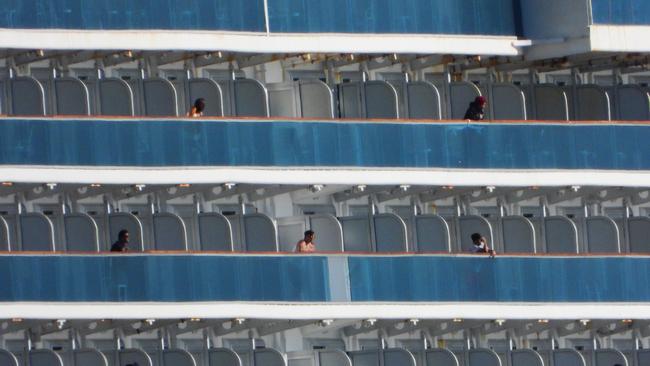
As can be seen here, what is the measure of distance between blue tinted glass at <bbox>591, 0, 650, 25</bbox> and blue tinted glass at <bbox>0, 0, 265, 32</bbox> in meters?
5.78

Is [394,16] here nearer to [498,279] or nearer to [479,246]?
[479,246]

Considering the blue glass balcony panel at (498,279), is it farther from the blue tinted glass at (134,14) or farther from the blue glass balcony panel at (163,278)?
the blue tinted glass at (134,14)

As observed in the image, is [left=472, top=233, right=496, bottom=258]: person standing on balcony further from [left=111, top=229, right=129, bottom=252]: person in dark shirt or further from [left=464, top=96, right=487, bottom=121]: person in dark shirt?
[left=111, top=229, right=129, bottom=252]: person in dark shirt

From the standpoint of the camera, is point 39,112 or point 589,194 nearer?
point 39,112

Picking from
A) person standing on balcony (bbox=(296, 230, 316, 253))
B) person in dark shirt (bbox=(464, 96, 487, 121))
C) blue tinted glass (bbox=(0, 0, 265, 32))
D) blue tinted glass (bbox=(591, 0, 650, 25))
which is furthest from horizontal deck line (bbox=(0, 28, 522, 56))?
person standing on balcony (bbox=(296, 230, 316, 253))

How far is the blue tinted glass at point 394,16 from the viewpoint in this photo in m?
72.4

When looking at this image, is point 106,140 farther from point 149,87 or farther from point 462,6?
point 462,6

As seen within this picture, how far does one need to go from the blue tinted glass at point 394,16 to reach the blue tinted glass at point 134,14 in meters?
0.62

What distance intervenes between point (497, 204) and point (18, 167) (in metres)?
9.33

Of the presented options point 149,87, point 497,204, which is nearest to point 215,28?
point 149,87

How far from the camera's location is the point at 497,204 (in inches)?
2943

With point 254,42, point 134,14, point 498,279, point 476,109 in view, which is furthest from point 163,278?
point 476,109

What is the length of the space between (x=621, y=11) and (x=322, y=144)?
575cm

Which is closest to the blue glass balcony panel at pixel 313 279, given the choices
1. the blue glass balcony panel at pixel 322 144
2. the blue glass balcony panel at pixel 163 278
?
the blue glass balcony panel at pixel 163 278
